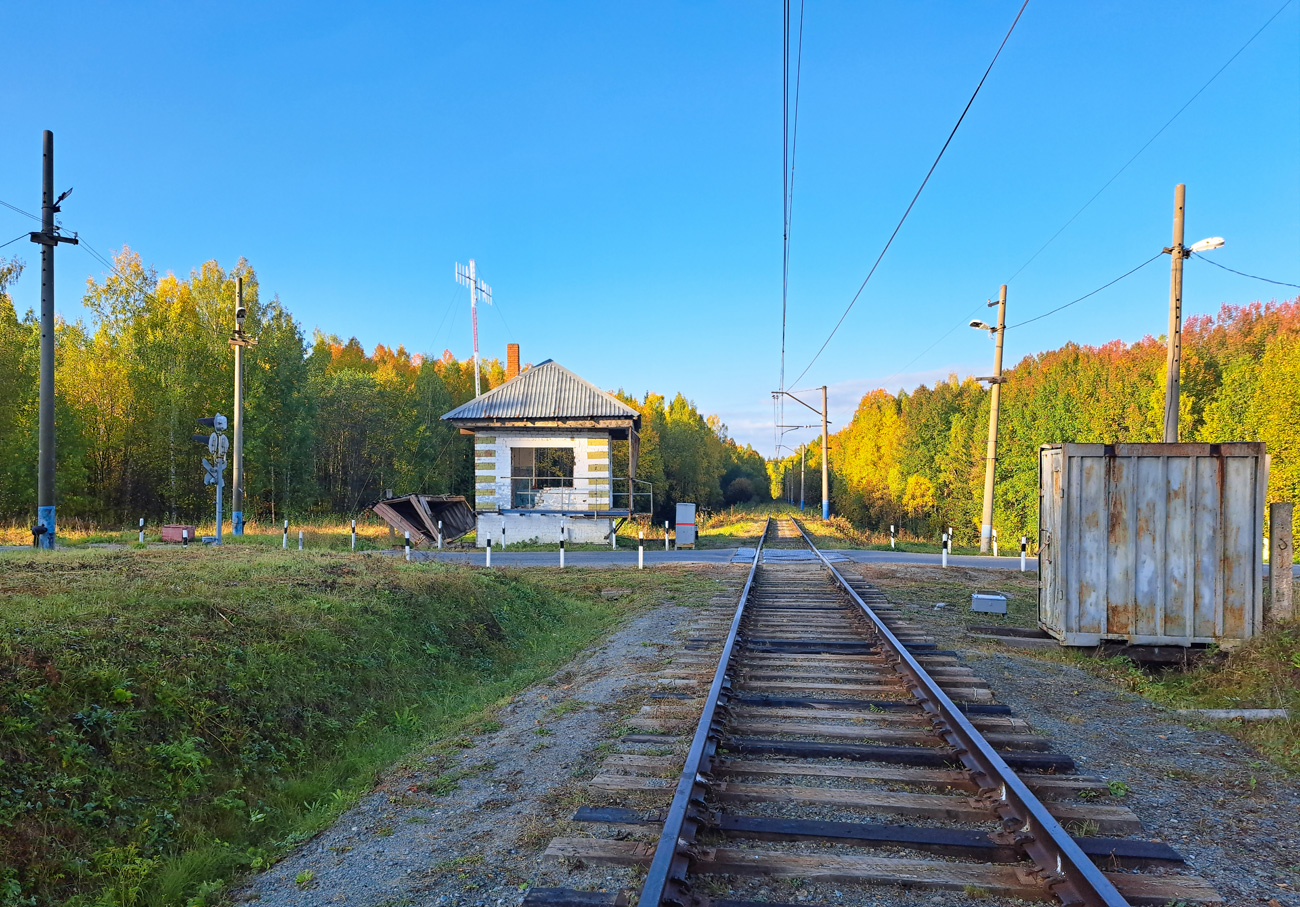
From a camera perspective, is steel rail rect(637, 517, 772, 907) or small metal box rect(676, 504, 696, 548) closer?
steel rail rect(637, 517, 772, 907)

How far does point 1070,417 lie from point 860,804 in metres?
57.3

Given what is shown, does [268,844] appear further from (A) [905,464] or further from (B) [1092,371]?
(A) [905,464]

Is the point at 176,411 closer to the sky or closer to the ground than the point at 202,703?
closer to the sky

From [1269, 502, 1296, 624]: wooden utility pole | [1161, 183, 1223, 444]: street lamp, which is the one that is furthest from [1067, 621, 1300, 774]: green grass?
[1161, 183, 1223, 444]: street lamp

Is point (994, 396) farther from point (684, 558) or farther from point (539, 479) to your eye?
point (539, 479)

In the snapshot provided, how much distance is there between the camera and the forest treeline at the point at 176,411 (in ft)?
106

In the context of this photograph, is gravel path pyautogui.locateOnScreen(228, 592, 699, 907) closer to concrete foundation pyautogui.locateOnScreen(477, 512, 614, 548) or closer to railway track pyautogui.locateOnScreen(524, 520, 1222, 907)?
railway track pyautogui.locateOnScreen(524, 520, 1222, 907)

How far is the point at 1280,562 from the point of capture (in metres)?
8.41

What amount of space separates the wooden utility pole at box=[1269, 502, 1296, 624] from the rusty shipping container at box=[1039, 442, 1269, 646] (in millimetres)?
137

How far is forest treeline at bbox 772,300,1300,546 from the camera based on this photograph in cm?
3691

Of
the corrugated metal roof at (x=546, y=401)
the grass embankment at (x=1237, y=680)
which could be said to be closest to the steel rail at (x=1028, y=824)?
the grass embankment at (x=1237, y=680)

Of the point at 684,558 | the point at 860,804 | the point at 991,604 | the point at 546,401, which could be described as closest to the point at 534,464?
the point at 546,401

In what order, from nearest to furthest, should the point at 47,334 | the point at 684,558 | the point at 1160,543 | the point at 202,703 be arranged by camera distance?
the point at 202,703 → the point at 1160,543 → the point at 47,334 → the point at 684,558

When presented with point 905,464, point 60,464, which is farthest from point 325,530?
point 905,464
